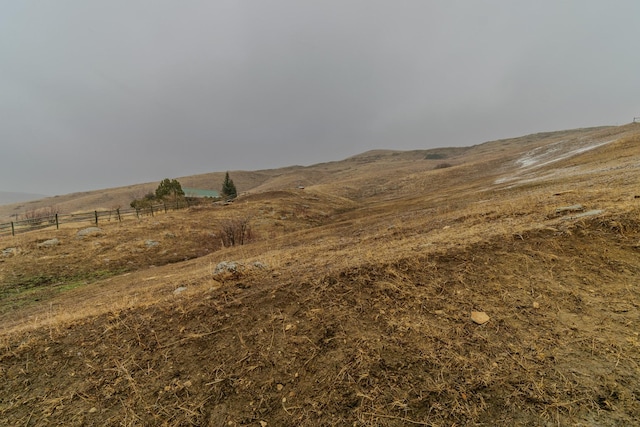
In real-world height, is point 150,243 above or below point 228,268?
below

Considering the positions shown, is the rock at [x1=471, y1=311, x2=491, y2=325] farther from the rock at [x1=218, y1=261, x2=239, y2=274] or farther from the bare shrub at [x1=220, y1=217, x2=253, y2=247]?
the bare shrub at [x1=220, y1=217, x2=253, y2=247]

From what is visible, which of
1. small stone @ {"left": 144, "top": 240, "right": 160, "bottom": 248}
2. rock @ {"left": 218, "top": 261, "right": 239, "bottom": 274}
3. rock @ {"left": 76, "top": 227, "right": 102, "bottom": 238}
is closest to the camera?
rock @ {"left": 218, "top": 261, "right": 239, "bottom": 274}

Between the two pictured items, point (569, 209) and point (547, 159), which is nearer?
point (569, 209)

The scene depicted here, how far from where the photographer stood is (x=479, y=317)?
377cm

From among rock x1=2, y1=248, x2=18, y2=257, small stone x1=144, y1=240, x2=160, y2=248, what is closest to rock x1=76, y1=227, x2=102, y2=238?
rock x1=2, y1=248, x2=18, y2=257

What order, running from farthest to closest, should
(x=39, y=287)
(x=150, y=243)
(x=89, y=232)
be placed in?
(x=89, y=232), (x=150, y=243), (x=39, y=287)

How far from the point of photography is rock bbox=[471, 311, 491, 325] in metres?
3.70

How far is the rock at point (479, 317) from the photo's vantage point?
370cm

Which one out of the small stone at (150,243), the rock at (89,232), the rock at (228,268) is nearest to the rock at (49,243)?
the rock at (89,232)

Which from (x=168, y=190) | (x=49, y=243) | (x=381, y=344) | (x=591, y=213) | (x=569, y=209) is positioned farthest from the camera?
(x=168, y=190)

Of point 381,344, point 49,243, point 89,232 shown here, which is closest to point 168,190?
point 89,232

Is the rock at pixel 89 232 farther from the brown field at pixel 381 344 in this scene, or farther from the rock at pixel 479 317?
the rock at pixel 479 317

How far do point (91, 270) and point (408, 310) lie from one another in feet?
61.0

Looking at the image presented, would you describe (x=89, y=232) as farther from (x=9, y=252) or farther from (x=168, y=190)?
→ (x=168, y=190)
